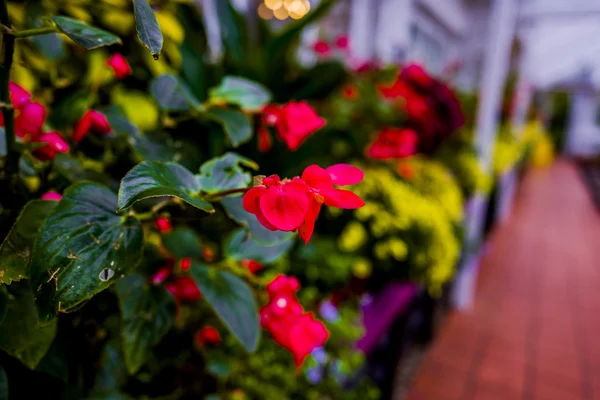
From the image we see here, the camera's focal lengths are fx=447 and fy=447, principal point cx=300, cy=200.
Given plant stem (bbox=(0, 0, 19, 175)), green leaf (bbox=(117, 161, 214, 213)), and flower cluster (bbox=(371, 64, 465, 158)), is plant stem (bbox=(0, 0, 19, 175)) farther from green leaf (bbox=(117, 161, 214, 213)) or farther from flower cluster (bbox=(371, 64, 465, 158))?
flower cluster (bbox=(371, 64, 465, 158))

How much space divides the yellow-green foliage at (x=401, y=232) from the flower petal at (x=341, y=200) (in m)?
0.86

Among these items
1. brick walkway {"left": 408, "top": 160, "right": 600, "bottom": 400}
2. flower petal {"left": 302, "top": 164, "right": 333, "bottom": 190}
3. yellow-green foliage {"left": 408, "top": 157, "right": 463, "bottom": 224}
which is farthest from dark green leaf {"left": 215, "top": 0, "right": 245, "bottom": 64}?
brick walkway {"left": 408, "top": 160, "right": 600, "bottom": 400}

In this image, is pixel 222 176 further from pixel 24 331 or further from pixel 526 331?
pixel 526 331

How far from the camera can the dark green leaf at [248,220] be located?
0.39m

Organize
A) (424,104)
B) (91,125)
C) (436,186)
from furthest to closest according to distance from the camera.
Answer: (436,186) → (424,104) → (91,125)

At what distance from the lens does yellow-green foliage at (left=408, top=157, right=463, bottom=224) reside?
163cm

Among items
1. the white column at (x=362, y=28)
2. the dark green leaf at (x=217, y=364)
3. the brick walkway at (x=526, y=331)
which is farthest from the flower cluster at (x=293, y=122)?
the white column at (x=362, y=28)

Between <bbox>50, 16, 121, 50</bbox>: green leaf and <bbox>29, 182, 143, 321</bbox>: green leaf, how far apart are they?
10cm

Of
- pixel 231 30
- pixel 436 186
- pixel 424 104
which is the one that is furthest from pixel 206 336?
pixel 436 186

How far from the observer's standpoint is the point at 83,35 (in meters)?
0.33

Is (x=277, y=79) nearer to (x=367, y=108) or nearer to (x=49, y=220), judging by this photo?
(x=367, y=108)

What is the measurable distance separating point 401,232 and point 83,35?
1.06m

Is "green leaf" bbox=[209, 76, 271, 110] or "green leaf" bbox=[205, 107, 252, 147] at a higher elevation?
"green leaf" bbox=[209, 76, 271, 110]

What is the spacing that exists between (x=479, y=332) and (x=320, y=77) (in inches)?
76.5
